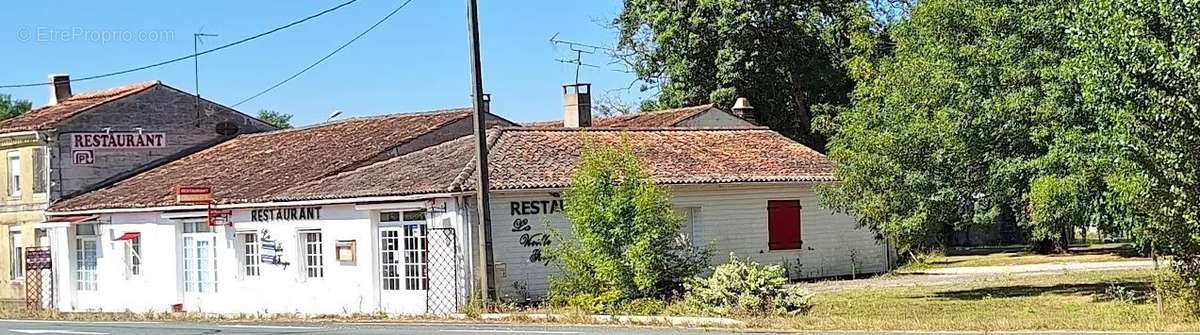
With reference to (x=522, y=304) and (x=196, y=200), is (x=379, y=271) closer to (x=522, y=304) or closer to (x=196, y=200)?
(x=522, y=304)

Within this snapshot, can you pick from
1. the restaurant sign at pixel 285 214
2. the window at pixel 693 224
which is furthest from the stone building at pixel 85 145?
the window at pixel 693 224

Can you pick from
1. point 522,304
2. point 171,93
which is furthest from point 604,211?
point 171,93

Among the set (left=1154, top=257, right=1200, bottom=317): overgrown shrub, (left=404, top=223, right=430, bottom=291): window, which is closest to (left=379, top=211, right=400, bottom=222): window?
(left=404, top=223, right=430, bottom=291): window

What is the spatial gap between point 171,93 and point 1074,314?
102 feet

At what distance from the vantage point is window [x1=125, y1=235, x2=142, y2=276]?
3838 cm

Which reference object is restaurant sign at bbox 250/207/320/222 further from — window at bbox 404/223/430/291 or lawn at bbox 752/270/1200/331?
lawn at bbox 752/270/1200/331

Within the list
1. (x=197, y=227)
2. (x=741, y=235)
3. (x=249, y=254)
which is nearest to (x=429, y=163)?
(x=249, y=254)

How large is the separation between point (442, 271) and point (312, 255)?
14.1 feet

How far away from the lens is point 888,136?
26.9 m

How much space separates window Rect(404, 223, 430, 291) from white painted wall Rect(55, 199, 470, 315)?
20 cm

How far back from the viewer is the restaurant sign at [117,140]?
43.6 metres

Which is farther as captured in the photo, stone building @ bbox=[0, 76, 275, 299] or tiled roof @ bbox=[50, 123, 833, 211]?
stone building @ bbox=[0, 76, 275, 299]

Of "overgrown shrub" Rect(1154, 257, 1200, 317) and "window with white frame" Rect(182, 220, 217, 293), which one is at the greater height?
"window with white frame" Rect(182, 220, 217, 293)

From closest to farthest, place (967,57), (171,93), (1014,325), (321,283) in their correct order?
(1014,325), (967,57), (321,283), (171,93)
